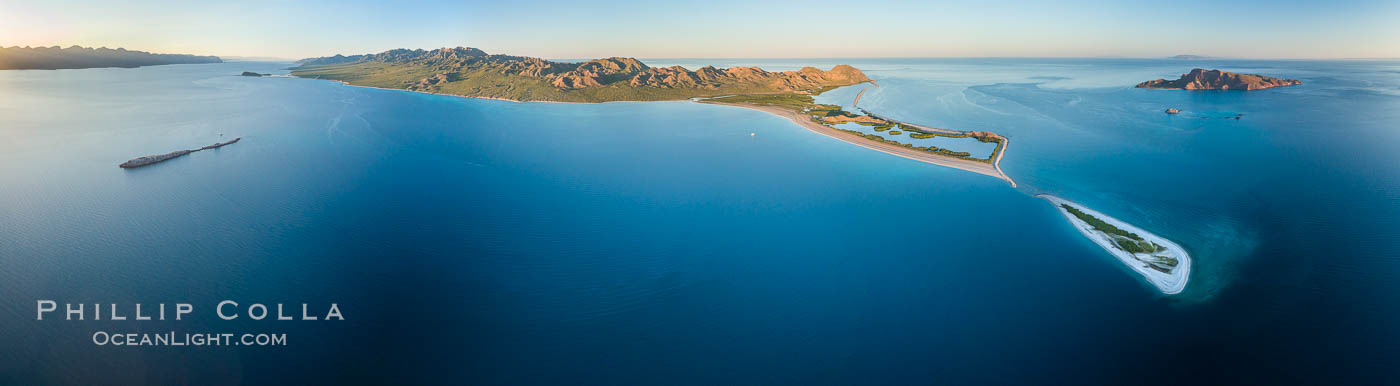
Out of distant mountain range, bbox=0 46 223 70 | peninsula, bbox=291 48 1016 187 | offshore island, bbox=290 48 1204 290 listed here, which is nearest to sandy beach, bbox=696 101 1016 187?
offshore island, bbox=290 48 1204 290

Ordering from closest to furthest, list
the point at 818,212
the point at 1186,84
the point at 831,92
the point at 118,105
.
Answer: the point at 818,212
the point at 118,105
the point at 1186,84
the point at 831,92

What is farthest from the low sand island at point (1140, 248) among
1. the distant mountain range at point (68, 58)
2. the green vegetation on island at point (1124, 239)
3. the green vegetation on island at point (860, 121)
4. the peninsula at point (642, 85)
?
the distant mountain range at point (68, 58)

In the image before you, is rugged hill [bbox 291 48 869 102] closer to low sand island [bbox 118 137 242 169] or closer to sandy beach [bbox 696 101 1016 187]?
sandy beach [bbox 696 101 1016 187]

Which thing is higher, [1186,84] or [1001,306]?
[1186,84]

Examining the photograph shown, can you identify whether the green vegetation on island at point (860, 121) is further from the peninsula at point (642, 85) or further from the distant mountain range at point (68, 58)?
the distant mountain range at point (68, 58)

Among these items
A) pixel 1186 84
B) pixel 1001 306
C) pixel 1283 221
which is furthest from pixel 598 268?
pixel 1186 84

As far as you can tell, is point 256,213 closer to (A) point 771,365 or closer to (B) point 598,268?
(B) point 598,268

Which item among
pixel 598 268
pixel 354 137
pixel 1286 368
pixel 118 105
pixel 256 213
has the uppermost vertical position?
pixel 118 105
